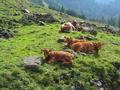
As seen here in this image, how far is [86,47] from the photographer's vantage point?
86.1 ft

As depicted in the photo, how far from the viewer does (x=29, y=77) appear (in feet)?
70.5

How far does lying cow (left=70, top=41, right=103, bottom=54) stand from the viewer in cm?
2609

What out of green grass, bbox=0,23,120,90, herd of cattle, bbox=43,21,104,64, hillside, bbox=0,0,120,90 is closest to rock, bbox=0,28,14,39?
green grass, bbox=0,23,120,90

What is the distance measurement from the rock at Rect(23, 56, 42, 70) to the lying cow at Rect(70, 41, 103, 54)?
3464 mm

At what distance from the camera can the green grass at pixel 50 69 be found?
21141mm

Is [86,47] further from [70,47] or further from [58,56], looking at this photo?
[58,56]

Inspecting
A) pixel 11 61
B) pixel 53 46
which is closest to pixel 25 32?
pixel 53 46

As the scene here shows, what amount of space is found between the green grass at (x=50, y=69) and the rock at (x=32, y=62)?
27cm

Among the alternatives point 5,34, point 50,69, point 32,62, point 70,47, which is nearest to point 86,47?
point 70,47

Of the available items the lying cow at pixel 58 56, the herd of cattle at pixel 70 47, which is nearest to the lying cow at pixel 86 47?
the herd of cattle at pixel 70 47

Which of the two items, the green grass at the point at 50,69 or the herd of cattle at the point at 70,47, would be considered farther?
the herd of cattle at the point at 70,47

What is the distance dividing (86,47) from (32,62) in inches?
197

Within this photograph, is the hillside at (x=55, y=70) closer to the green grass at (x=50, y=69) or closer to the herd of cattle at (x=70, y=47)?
the green grass at (x=50, y=69)

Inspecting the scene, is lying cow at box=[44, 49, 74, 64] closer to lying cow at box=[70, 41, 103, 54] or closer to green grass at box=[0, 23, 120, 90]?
green grass at box=[0, 23, 120, 90]
